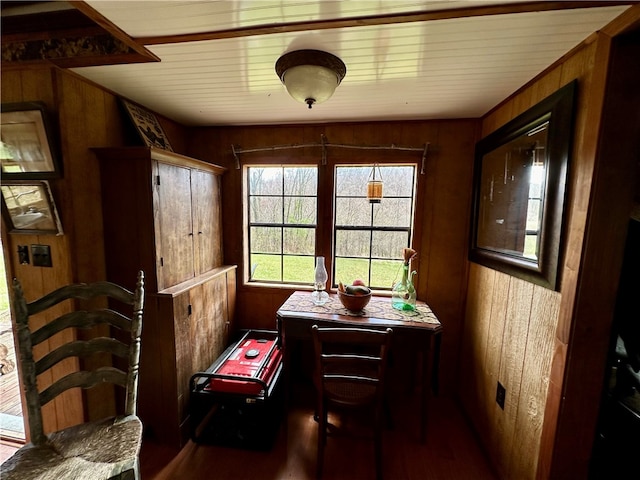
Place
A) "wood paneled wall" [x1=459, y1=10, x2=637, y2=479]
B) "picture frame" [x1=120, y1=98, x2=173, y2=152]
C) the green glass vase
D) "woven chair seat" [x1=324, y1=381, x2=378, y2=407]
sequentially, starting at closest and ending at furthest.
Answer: "wood paneled wall" [x1=459, y1=10, x2=637, y2=479], "woven chair seat" [x1=324, y1=381, x2=378, y2=407], "picture frame" [x1=120, y1=98, x2=173, y2=152], the green glass vase

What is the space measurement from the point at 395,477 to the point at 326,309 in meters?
1.04

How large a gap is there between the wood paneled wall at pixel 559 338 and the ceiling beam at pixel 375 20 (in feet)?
0.92

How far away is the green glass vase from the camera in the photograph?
201 cm

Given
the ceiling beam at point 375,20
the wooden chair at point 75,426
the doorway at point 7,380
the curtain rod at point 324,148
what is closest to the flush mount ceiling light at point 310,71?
the ceiling beam at point 375,20

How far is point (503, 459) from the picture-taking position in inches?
59.1

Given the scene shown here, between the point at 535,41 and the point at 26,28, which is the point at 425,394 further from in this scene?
the point at 26,28

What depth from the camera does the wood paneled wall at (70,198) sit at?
4.64ft

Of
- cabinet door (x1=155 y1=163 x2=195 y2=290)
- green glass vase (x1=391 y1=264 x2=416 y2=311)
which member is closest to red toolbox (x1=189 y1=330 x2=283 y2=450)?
cabinet door (x1=155 y1=163 x2=195 y2=290)

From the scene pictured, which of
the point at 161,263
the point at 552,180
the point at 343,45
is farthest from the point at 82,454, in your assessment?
the point at 552,180

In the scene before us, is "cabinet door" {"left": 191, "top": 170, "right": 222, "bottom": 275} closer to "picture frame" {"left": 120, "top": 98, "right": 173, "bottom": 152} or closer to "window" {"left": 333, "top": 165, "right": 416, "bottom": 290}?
"picture frame" {"left": 120, "top": 98, "right": 173, "bottom": 152}

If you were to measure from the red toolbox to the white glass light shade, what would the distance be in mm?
1666

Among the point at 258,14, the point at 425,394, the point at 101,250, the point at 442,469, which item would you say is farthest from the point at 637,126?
the point at 101,250

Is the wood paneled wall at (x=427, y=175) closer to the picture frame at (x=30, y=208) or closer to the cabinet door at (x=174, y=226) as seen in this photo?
the cabinet door at (x=174, y=226)

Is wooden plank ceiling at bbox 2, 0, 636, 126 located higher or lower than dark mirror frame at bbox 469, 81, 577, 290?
higher
